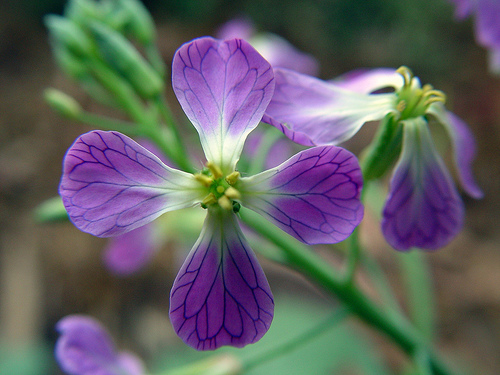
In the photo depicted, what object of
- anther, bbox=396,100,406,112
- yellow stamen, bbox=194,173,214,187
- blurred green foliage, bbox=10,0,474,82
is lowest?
yellow stamen, bbox=194,173,214,187

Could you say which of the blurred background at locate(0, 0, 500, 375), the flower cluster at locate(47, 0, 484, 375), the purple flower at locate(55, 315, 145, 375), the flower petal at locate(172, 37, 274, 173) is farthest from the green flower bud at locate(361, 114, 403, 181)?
the blurred background at locate(0, 0, 500, 375)

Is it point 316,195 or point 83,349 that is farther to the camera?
point 83,349

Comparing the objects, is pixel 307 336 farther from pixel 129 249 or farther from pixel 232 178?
pixel 129 249

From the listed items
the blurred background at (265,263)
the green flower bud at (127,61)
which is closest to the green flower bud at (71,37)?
the green flower bud at (127,61)

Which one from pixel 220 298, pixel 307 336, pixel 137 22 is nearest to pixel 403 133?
pixel 220 298

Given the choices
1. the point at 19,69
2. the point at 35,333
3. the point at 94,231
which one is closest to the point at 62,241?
the point at 35,333

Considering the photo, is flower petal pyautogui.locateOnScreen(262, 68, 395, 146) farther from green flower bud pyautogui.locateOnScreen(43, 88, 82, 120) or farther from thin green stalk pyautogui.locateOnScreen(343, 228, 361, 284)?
green flower bud pyautogui.locateOnScreen(43, 88, 82, 120)
